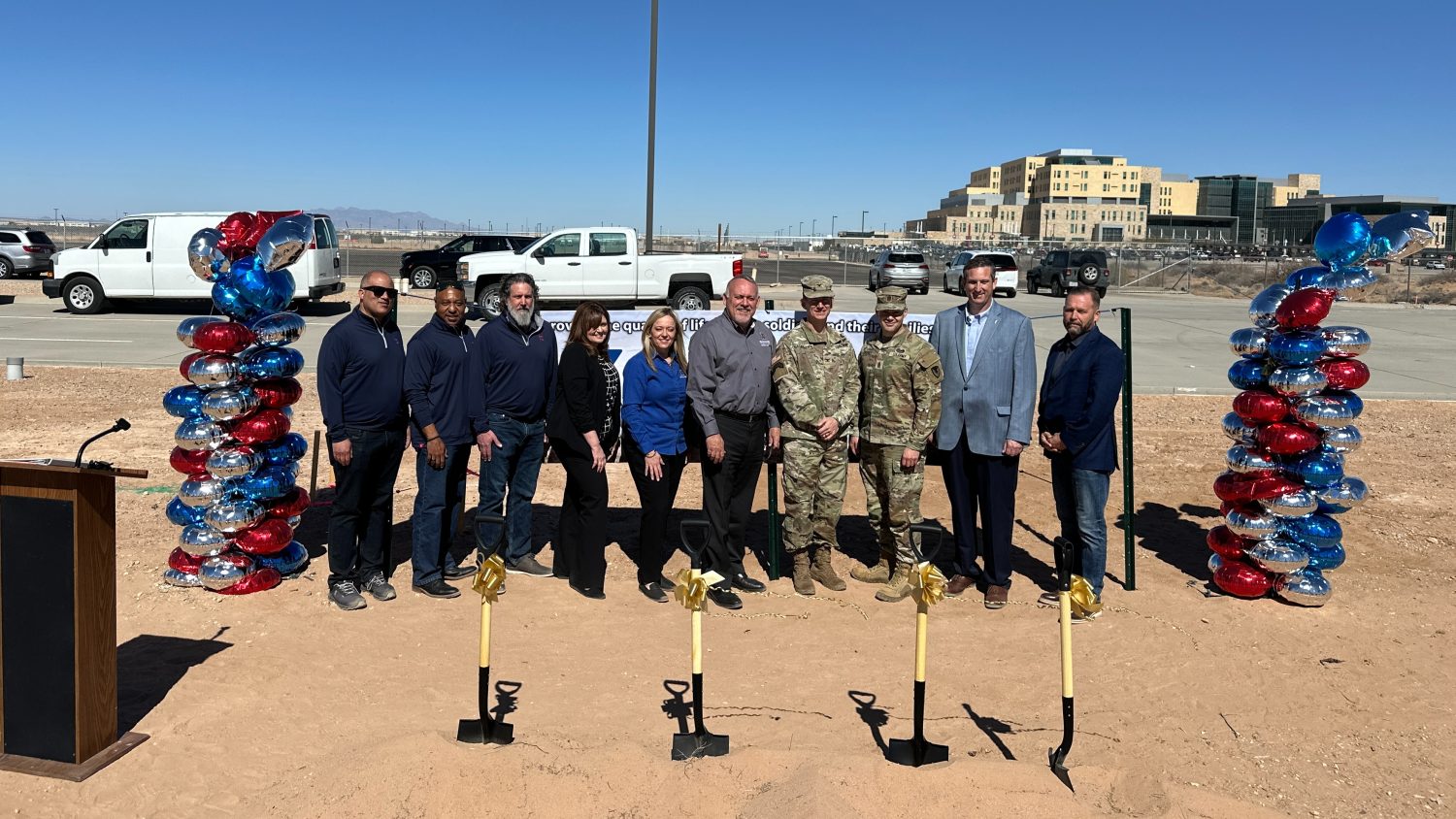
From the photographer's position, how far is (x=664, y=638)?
19.0 feet

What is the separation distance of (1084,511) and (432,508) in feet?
12.4

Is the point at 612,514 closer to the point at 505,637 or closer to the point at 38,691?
the point at 505,637

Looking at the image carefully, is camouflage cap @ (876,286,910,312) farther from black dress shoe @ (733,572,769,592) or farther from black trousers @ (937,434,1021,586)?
black dress shoe @ (733,572,769,592)

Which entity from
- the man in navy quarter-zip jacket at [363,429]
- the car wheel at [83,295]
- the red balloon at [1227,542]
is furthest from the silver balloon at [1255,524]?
the car wheel at [83,295]

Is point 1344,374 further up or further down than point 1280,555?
further up

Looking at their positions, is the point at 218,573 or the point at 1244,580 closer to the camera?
the point at 218,573

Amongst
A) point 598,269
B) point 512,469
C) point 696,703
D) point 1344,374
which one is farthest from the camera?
point 598,269

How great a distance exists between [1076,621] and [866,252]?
69.8 m

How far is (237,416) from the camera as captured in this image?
6195 millimetres

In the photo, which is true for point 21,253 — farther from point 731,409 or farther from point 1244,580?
Result: point 1244,580

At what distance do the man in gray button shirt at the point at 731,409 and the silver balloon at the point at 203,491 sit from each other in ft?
9.14

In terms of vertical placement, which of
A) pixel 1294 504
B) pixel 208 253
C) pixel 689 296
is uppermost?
pixel 208 253

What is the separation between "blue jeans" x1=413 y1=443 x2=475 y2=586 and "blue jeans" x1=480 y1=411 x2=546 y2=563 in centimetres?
19

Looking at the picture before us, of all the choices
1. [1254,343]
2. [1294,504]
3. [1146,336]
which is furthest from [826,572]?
[1146,336]
